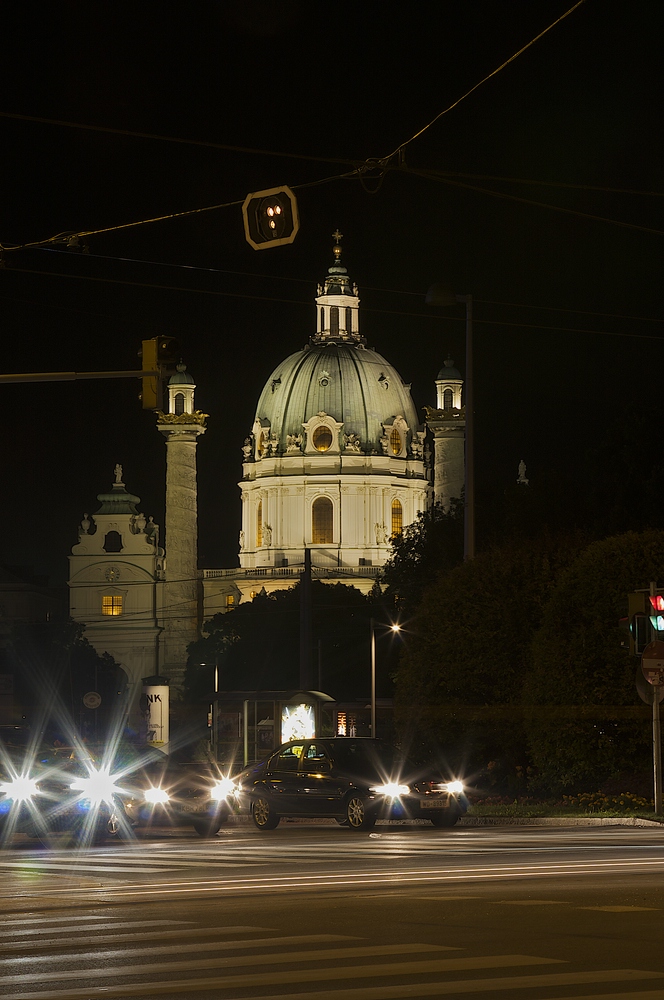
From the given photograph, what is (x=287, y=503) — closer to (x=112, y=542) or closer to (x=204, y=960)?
(x=112, y=542)

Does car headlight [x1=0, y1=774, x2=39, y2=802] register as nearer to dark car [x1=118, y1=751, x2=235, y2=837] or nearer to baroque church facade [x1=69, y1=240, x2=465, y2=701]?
dark car [x1=118, y1=751, x2=235, y2=837]

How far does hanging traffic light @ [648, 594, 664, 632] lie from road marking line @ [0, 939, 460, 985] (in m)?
16.8

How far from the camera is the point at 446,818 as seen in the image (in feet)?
93.9

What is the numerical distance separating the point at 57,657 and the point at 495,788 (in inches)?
3755

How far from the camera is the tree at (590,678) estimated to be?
33.0 meters

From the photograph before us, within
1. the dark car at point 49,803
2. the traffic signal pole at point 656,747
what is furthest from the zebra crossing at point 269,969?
the traffic signal pole at point 656,747

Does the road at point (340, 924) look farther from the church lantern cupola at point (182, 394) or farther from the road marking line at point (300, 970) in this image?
the church lantern cupola at point (182, 394)

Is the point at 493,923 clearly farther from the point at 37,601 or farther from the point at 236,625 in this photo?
the point at 37,601

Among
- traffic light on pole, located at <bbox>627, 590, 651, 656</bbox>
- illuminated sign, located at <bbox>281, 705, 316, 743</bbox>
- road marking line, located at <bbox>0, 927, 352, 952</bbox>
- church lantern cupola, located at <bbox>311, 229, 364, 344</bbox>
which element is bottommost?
road marking line, located at <bbox>0, 927, 352, 952</bbox>

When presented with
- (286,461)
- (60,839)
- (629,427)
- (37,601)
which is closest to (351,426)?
(286,461)

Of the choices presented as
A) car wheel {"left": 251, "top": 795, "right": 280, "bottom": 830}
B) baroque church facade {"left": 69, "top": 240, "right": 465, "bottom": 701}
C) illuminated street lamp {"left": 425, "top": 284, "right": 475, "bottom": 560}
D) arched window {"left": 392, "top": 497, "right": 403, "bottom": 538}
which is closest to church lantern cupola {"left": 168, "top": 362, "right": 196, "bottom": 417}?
baroque church facade {"left": 69, "top": 240, "right": 465, "bottom": 701}

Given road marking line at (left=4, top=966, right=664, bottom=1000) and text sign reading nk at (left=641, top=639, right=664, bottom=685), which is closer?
road marking line at (left=4, top=966, right=664, bottom=1000)

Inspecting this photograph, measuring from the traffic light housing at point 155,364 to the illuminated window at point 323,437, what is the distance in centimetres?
14298

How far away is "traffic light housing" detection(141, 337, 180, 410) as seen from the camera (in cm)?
2414
